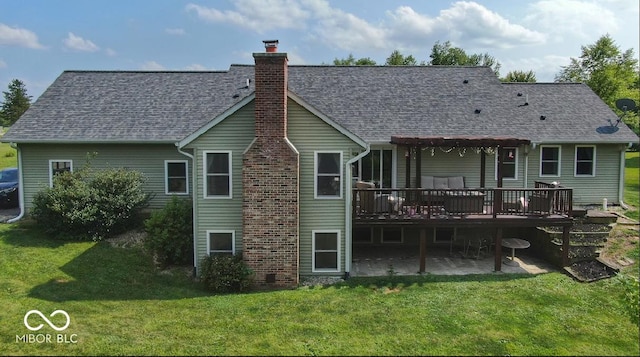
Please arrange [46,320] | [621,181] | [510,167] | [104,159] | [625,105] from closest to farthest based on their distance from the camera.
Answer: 1. [46,320]
2. [104,159]
3. [625,105]
4. [510,167]
5. [621,181]

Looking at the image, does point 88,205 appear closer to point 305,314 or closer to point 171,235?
point 171,235

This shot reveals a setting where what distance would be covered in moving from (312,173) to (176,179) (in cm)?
645

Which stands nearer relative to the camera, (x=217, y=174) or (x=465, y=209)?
(x=217, y=174)

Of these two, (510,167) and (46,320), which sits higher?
(510,167)

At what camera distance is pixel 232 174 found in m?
12.8

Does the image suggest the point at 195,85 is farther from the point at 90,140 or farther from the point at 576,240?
the point at 576,240

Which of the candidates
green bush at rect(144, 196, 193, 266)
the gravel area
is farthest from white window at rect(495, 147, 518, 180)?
green bush at rect(144, 196, 193, 266)

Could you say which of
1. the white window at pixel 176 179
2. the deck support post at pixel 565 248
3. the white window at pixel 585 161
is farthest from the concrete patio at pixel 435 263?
the white window at pixel 176 179

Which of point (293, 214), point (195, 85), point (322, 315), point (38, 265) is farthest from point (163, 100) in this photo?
point (322, 315)

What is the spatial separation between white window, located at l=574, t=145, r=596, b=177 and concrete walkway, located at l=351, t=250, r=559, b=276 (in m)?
5.11

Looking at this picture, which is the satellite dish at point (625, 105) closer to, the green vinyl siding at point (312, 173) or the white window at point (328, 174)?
the green vinyl siding at point (312, 173)

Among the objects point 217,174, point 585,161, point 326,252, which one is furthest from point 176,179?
point 585,161

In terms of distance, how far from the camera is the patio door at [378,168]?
16.3m

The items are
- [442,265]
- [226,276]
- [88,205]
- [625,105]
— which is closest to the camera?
[226,276]
